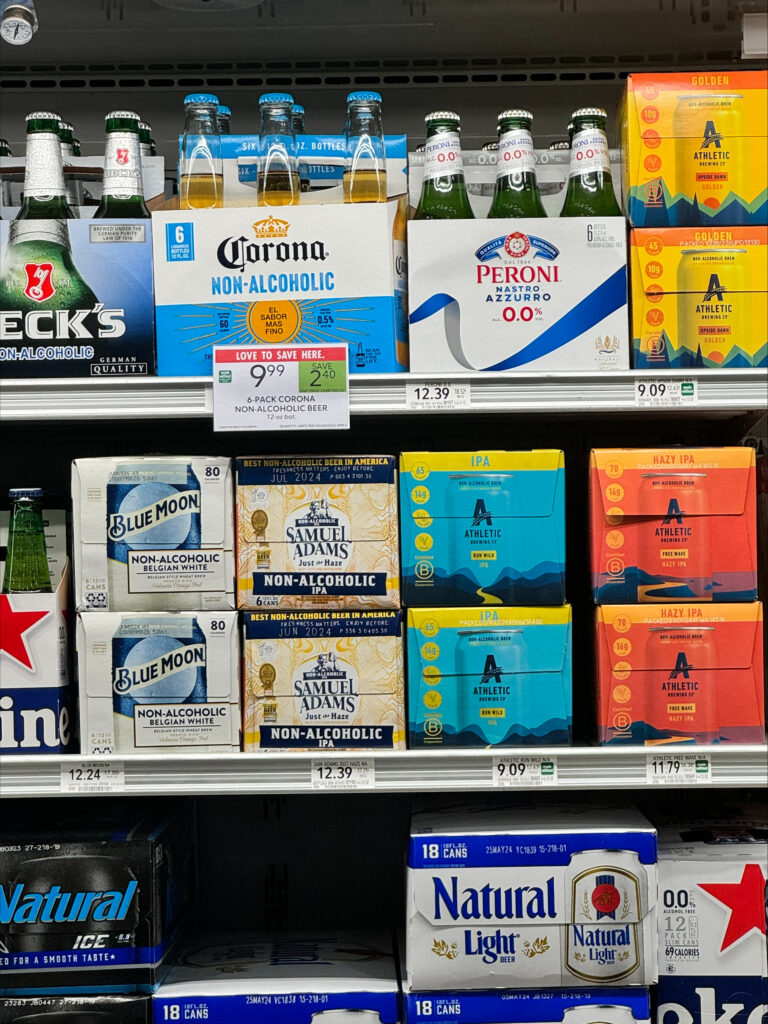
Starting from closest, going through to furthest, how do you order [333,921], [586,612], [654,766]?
1. [654,766]
2. [586,612]
3. [333,921]

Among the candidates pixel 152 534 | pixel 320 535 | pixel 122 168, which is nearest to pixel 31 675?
pixel 152 534

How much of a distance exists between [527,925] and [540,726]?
32 cm

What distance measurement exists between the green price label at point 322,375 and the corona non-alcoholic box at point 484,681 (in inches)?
15.2

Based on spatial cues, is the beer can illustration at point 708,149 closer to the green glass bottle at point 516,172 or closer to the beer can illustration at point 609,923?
the green glass bottle at point 516,172

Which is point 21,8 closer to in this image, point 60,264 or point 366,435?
point 60,264

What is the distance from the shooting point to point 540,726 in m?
1.65

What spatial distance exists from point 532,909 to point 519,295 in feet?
3.25

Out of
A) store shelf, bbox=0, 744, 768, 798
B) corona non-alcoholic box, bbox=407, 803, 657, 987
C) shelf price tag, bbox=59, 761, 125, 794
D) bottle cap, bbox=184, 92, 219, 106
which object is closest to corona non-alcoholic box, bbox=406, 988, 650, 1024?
corona non-alcoholic box, bbox=407, 803, 657, 987

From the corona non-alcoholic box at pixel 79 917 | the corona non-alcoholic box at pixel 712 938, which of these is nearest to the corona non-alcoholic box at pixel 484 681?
the corona non-alcoholic box at pixel 712 938

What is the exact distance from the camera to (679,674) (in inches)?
64.9

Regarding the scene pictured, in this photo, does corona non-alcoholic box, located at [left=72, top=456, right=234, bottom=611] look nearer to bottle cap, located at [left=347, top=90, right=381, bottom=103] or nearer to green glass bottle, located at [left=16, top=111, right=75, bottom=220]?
green glass bottle, located at [left=16, top=111, right=75, bottom=220]

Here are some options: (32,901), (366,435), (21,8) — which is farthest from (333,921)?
(21,8)

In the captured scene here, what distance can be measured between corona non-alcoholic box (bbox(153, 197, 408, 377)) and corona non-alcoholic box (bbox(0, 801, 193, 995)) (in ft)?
2.66

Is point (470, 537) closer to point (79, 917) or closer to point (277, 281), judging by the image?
point (277, 281)
